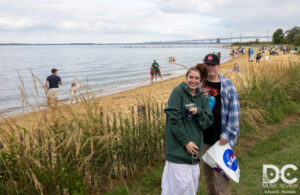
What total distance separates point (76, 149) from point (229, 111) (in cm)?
188

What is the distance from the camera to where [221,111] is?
2.64m

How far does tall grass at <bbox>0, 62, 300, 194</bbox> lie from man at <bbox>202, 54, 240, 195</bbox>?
1.44m

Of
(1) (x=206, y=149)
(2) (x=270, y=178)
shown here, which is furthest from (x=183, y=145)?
(2) (x=270, y=178)

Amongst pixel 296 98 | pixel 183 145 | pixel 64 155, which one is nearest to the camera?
pixel 183 145

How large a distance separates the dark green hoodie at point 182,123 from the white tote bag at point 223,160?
10.7 inches

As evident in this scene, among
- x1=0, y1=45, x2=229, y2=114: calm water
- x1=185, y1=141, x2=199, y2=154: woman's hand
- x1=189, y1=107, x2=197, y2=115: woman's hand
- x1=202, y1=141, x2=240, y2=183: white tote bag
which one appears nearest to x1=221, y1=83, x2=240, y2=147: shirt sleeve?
x1=202, y1=141, x2=240, y2=183: white tote bag

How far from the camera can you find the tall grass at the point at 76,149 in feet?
9.47

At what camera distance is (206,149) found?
9.10ft

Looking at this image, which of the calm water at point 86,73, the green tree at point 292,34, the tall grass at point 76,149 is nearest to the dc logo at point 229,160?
the tall grass at point 76,149

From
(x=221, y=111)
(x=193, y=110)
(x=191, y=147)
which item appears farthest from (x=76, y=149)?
(x=221, y=111)

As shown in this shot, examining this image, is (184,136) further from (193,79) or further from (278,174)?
(278,174)

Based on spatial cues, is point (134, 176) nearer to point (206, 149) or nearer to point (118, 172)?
point (118, 172)

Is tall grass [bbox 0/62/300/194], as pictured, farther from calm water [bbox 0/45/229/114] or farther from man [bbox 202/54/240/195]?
man [bbox 202/54/240/195]

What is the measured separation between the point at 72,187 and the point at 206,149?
5.46 ft
